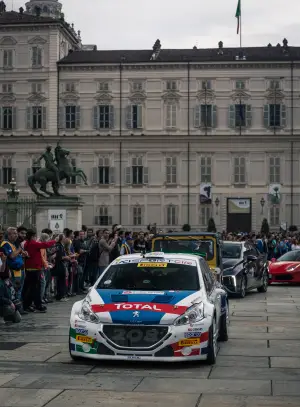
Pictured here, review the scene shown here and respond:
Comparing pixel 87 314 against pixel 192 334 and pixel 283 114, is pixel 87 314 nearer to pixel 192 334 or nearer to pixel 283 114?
pixel 192 334

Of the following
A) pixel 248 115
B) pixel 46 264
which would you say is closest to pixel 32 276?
pixel 46 264

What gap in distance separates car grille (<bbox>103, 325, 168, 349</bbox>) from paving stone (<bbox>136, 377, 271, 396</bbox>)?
84 centimetres

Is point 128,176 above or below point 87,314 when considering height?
above

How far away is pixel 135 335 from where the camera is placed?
12.1 meters

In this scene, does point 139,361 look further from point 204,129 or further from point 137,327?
point 204,129

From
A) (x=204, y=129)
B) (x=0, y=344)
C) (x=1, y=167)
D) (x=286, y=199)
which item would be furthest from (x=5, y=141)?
(x=0, y=344)

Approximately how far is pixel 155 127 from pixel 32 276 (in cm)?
5804

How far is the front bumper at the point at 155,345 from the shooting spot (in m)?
12.0

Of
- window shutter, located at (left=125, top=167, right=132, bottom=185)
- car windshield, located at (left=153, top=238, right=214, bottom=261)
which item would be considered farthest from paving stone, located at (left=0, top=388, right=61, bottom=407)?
window shutter, located at (left=125, top=167, right=132, bottom=185)

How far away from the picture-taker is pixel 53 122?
78.3m

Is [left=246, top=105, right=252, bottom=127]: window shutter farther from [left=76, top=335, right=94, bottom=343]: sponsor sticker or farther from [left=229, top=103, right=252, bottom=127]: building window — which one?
[left=76, top=335, right=94, bottom=343]: sponsor sticker

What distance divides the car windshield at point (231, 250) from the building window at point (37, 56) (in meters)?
53.4

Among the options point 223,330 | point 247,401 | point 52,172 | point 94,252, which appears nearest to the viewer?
point 247,401

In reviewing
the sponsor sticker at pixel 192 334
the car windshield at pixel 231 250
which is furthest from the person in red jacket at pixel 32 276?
the sponsor sticker at pixel 192 334
